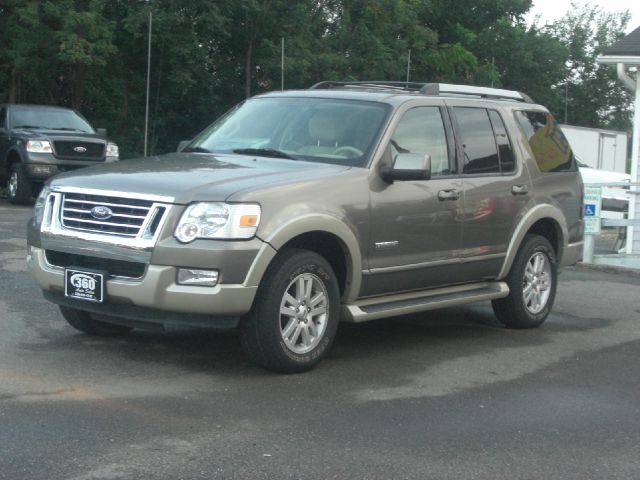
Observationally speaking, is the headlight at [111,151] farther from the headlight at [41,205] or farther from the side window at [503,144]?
the headlight at [41,205]

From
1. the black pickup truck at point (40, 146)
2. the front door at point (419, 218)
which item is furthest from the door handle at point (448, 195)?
the black pickup truck at point (40, 146)

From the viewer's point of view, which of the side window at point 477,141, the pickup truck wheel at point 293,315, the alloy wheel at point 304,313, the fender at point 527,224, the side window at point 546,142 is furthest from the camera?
the side window at point 546,142

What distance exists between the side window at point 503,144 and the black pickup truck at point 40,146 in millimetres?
10985

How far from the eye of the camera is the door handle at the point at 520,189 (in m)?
8.27

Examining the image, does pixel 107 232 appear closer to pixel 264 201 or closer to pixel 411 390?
pixel 264 201

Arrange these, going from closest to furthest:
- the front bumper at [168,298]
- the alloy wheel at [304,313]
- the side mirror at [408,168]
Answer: the front bumper at [168,298]
the alloy wheel at [304,313]
the side mirror at [408,168]

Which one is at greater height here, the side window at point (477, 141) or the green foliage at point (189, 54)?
the green foliage at point (189, 54)

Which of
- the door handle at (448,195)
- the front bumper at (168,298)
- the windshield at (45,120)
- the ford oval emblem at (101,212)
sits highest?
the windshield at (45,120)

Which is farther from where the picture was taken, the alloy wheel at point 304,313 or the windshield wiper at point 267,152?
the windshield wiper at point 267,152

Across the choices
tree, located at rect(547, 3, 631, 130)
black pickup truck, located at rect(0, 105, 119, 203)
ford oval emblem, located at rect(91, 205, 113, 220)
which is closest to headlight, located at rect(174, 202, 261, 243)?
ford oval emblem, located at rect(91, 205, 113, 220)

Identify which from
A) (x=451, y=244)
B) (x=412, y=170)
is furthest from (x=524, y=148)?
(x=412, y=170)

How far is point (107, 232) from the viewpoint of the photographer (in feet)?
20.7

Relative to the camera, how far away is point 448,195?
757 cm

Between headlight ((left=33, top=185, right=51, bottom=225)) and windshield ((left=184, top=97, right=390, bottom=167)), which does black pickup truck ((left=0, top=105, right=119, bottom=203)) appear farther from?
headlight ((left=33, top=185, right=51, bottom=225))
